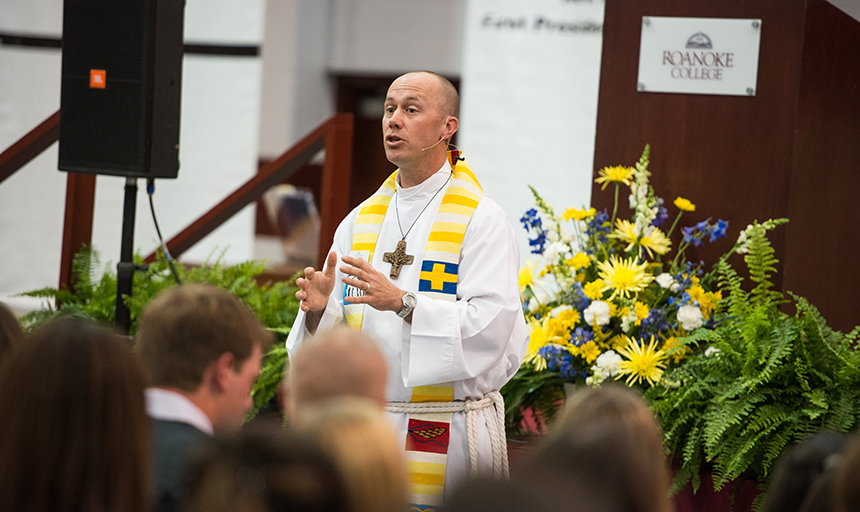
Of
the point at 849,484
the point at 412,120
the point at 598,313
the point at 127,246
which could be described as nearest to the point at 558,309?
the point at 598,313

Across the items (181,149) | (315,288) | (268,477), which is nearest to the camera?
(268,477)

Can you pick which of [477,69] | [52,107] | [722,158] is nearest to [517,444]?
[722,158]

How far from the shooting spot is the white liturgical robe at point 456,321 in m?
2.91

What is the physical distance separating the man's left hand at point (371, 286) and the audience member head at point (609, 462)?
1.28 meters

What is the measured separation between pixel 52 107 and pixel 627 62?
15.0ft

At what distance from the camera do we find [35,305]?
6.39m

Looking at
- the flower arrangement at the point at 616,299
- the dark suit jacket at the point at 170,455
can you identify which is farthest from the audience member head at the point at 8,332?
the flower arrangement at the point at 616,299

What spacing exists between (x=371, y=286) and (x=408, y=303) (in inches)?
5.7

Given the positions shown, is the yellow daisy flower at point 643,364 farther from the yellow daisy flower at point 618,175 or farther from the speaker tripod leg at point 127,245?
the speaker tripod leg at point 127,245

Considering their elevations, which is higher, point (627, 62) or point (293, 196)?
point (627, 62)

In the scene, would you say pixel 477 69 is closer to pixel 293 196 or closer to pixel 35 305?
pixel 293 196

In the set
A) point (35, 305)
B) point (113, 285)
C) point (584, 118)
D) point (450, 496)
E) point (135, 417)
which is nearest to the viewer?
point (450, 496)

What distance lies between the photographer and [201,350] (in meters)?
2.02

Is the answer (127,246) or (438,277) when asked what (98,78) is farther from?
(438,277)
